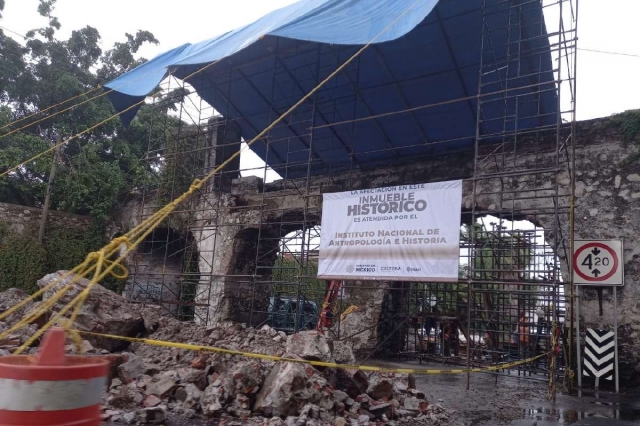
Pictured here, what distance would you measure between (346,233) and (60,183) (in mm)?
10649

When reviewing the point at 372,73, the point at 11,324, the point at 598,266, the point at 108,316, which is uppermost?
the point at 372,73

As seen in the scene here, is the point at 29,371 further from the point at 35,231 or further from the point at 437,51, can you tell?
the point at 35,231

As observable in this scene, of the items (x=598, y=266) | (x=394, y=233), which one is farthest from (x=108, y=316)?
(x=598, y=266)

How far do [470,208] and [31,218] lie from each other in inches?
464

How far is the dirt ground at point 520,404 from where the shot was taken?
18.2 ft

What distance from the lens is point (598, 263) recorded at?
852cm

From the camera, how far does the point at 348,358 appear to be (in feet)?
20.9

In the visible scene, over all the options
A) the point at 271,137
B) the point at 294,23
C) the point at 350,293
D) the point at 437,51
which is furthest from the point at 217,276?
the point at 437,51

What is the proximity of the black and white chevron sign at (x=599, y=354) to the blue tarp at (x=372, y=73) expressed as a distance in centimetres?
383

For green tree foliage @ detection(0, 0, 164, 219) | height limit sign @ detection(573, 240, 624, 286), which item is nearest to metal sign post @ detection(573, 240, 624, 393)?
height limit sign @ detection(573, 240, 624, 286)

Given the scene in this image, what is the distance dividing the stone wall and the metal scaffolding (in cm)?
196

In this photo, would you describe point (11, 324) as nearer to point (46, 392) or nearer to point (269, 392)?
point (269, 392)

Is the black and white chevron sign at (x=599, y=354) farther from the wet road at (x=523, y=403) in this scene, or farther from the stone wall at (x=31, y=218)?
the stone wall at (x=31, y=218)

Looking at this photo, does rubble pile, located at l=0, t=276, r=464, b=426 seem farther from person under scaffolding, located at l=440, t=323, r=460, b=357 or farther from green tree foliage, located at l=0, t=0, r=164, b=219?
green tree foliage, located at l=0, t=0, r=164, b=219
